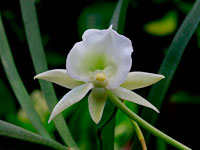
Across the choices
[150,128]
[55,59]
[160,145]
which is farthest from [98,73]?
[55,59]

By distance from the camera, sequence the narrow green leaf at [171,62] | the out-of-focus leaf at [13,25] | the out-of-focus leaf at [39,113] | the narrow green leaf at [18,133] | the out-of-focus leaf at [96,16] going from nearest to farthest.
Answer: the narrow green leaf at [18,133], the narrow green leaf at [171,62], the out-of-focus leaf at [39,113], the out-of-focus leaf at [96,16], the out-of-focus leaf at [13,25]

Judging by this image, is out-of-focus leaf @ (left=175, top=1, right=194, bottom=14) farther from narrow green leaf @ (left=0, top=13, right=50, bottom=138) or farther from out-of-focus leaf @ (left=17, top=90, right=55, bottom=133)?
narrow green leaf @ (left=0, top=13, right=50, bottom=138)

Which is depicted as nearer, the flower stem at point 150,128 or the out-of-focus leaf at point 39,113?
the flower stem at point 150,128

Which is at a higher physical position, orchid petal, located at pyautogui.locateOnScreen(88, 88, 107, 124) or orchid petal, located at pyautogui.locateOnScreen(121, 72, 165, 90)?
orchid petal, located at pyautogui.locateOnScreen(121, 72, 165, 90)

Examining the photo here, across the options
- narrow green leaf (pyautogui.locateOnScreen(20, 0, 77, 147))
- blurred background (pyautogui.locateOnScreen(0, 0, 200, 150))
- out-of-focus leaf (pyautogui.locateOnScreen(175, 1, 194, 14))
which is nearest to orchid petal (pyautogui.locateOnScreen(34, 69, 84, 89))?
narrow green leaf (pyautogui.locateOnScreen(20, 0, 77, 147))

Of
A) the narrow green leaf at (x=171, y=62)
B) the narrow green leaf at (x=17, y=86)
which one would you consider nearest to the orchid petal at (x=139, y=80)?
the narrow green leaf at (x=171, y=62)

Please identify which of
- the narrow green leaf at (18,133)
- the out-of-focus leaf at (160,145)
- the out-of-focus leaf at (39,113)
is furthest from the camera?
the out-of-focus leaf at (39,113)

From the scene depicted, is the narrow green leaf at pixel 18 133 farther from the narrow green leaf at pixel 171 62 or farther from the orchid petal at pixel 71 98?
the narrow green leaf at pixel 171 62
